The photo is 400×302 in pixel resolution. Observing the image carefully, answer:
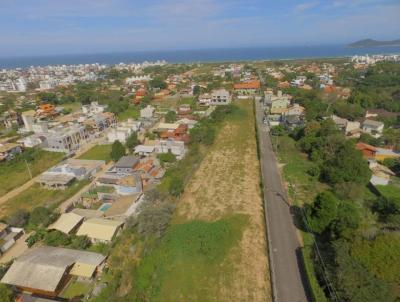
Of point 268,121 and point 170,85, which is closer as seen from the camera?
point 268,121

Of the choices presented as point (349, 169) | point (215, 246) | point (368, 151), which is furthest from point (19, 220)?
point (368, 151)

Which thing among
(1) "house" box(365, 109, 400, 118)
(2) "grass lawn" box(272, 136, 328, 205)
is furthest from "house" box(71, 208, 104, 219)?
(1) "house" box(365, 109, 400, 118)

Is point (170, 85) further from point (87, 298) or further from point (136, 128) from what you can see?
point (87, 298)

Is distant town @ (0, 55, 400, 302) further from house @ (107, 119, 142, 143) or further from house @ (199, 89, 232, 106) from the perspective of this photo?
house @ (199, 89, 232, 106)

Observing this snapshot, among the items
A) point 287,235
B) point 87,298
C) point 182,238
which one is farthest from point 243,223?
point 87,298

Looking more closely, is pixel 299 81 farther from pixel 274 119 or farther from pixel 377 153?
pixel 377 153

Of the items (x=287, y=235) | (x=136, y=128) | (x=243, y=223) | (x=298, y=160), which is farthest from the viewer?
(x=136, y=128)

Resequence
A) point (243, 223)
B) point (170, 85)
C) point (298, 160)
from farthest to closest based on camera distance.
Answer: point (170, 85) < point (298, 160) < point (243, 223)
